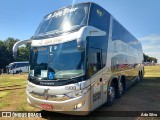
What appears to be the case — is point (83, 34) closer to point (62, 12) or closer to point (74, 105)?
point (74, 105)

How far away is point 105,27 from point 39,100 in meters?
4.11

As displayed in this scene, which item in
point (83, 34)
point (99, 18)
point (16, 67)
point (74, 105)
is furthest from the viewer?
point (16, 67)

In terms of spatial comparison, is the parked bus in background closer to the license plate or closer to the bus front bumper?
the license plate

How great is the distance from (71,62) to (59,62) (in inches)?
17.7

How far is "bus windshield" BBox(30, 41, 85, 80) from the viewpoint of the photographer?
6.51 metres

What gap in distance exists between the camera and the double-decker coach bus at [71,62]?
636 centimetres

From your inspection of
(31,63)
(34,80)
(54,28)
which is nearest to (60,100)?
(34,80)

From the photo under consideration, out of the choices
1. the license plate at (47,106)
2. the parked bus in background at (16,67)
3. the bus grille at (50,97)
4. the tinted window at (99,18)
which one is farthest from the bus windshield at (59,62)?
the parked bus in background at (16,67)

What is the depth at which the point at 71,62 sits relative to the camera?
21.6 feet

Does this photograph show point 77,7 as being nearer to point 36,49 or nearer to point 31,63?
point 36,49

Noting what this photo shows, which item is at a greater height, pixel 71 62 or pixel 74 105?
pixel 71 62

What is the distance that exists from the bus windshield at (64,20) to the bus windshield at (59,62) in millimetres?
747

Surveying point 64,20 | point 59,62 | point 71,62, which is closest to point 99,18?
point 64,20

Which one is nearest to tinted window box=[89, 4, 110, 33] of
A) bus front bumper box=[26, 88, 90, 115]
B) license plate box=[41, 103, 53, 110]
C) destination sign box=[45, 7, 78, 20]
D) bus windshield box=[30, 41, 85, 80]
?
destination sign box=[45, 7, 78, 20]
